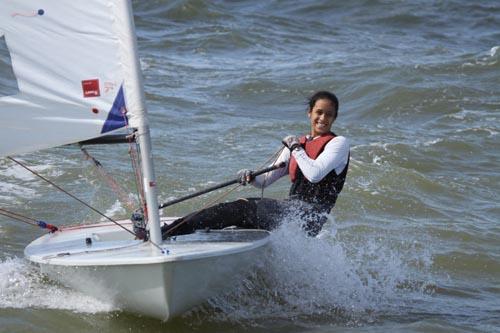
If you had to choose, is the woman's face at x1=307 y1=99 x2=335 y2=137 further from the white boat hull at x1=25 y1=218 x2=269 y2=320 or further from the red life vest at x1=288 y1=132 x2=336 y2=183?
the white boat hull at x1=25 y1=218 x2=269 y2=320

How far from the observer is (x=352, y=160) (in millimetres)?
9172

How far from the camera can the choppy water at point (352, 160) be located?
521 centimetres

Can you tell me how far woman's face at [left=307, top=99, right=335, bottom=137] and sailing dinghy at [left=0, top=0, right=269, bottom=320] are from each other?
87 cm

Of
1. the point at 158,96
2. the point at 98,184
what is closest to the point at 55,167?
the point at 98,184

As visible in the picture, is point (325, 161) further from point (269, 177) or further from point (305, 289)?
point (305, 289)

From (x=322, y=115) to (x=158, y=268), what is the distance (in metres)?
1.42

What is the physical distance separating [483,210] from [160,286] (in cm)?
409

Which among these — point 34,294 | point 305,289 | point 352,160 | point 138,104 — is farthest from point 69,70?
point 352,160

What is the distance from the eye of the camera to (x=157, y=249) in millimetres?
4570

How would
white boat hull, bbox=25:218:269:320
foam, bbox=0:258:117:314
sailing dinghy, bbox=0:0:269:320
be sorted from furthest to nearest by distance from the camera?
1. foam, bbox=0:258:117:314
2. sailing dinghy, bbox=0:0:269:320
3. white boat hull, bbox=25:218:269:320

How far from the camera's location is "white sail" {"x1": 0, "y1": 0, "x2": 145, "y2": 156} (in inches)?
180

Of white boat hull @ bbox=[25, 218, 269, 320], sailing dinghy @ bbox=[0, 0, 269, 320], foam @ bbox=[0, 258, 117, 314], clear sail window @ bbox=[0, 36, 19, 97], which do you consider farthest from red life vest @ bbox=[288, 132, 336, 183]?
clear sail window @ bbox=[0, 36, 19, 97]

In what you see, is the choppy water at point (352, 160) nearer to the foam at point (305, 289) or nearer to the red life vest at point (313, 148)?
the foam at point (305, 289)

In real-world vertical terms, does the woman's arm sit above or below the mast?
below
